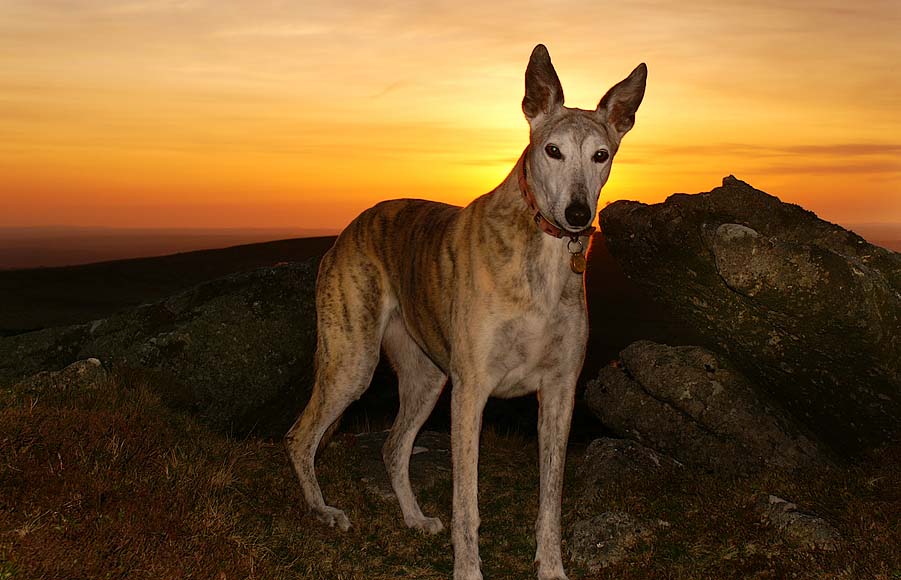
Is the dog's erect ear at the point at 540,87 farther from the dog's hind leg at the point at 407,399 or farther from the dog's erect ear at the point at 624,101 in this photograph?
the dog's hind leg at the point at 407,399

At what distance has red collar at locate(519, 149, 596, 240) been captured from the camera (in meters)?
5.70

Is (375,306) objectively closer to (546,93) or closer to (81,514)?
(546,93)

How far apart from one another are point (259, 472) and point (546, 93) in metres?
4.50

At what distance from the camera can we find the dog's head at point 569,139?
539 centimetres

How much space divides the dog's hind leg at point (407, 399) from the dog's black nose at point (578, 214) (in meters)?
2.63

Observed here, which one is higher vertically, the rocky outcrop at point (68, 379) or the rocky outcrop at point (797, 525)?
the rocky outcrop at point (68, 379)

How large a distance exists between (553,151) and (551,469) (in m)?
2.33

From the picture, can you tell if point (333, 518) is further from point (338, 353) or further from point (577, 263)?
point (577, 263)

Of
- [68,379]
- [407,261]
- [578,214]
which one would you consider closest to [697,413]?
[407,261]

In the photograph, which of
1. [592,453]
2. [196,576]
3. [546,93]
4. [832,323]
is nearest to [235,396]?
[592,453]

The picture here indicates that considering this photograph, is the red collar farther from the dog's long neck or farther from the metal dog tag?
the metal dog tag

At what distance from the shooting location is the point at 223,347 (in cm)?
997

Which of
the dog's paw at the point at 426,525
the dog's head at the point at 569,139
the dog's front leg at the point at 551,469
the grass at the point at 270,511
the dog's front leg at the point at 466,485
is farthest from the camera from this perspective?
the dog's paw at the point at 426,525

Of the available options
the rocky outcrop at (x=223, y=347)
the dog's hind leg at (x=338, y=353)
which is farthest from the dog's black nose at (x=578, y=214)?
the rocky outcrop at (x=223, y=347)
